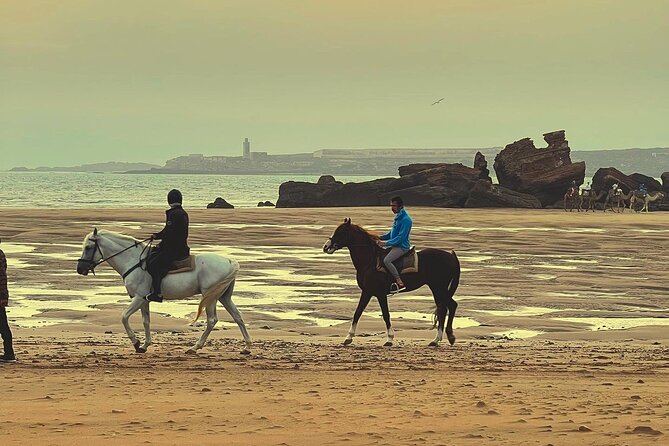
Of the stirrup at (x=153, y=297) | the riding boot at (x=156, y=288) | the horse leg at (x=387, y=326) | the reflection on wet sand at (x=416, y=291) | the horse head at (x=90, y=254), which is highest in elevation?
the horse head at (x=90, y=254)

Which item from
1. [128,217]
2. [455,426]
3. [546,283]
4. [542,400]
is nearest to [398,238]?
[542,400]

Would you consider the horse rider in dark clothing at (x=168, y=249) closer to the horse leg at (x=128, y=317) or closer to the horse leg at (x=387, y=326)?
the horse leg at (x=128, y=317)

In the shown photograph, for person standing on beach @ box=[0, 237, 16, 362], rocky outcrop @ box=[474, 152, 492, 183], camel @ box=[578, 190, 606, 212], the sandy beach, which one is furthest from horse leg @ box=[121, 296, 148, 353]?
rocky outcrop @ box=[474, 152, 492, 183]

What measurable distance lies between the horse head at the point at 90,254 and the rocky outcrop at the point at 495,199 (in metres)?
54.0

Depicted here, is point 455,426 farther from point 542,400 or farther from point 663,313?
point 663,313

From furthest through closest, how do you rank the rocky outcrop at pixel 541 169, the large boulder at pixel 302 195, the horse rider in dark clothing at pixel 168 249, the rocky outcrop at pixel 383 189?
the large boulder at pixel 302 195, the rocky outcrop at pixel 541 169, the rocky outcrop at pixel 383 189, the horse rider in dark clothing at pixel 168 249

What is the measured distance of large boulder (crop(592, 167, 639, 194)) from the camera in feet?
236

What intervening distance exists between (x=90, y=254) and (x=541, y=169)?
60.3 m

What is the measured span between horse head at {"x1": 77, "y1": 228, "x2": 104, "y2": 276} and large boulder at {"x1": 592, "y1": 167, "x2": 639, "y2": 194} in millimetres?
59329

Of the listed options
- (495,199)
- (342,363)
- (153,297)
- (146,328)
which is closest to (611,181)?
(495,199)

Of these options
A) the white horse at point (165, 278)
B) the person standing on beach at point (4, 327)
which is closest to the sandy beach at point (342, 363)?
the person standing on beach at point (4, 327)

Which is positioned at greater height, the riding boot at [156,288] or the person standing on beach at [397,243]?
the person standing on beach at [397,243]

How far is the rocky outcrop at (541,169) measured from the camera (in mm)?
72188

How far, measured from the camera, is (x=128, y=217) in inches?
2121
